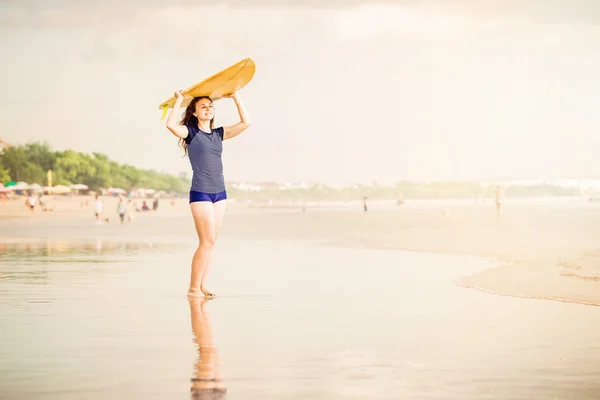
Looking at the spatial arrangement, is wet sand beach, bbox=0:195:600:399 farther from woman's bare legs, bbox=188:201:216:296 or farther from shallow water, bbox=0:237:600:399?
woman's bare legs, bbox=188:201:216:296

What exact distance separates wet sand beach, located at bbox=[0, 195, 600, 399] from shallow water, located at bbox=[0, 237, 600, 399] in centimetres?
1

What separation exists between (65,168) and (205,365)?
4364 inches

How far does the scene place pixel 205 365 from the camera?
17.6 feet

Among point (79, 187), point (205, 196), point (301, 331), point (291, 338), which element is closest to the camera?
point (291, 338)

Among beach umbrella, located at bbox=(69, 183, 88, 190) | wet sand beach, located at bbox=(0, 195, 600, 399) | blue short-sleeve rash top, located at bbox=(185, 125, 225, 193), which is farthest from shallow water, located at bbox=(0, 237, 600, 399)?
beach umbrella, located at bbox=(69, 183, 88, 190)

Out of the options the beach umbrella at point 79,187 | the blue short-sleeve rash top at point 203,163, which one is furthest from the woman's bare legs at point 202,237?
the beach umbrella at point 79,187

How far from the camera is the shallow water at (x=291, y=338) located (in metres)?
4.81

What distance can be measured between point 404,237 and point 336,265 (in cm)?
754

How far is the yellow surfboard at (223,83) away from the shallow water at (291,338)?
1779 mm

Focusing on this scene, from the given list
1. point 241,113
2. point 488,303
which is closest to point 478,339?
point 488,303

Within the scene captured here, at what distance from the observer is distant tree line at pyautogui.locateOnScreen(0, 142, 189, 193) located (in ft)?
332

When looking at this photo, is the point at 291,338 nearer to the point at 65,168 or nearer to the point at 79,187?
the point at 79,187

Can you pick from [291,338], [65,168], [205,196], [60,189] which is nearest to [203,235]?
[205,196]

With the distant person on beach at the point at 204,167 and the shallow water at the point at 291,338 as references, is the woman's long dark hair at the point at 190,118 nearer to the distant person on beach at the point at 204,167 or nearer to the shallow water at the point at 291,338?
the distant person on beach at the point at 204,167
